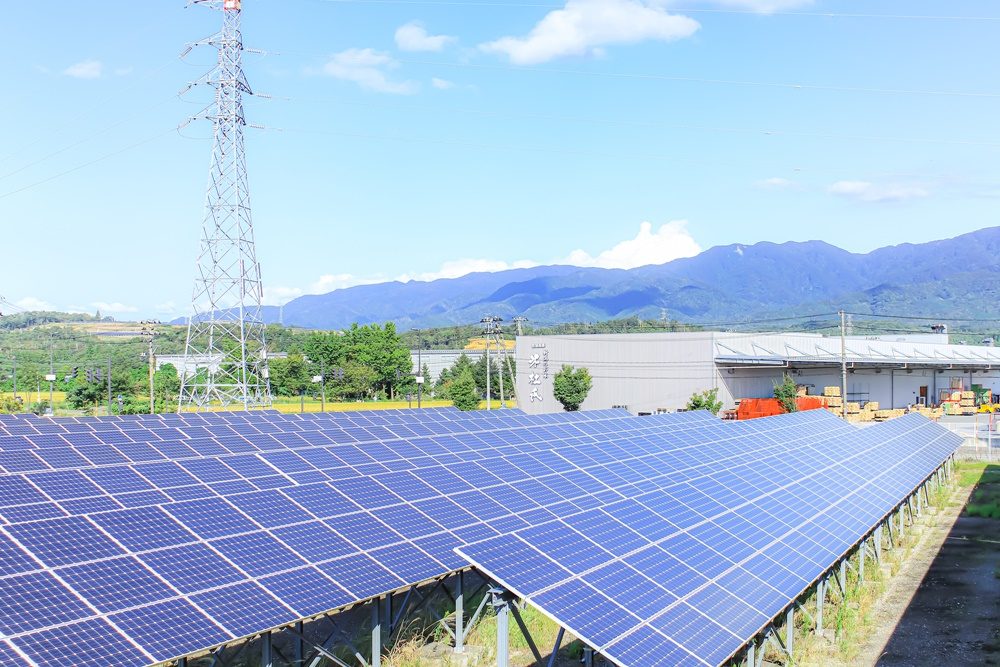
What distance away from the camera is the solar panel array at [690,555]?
1105 cm

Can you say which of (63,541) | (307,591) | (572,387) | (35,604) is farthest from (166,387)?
(35,604)

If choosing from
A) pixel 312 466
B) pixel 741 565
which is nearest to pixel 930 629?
pixel 741 565

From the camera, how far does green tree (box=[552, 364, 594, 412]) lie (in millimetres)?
72000

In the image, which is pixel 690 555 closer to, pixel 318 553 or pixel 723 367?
pixel 318 553

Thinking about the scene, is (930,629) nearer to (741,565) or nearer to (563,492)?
(741,565)

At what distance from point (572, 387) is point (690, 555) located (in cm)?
5785

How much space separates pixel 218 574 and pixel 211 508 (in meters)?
2.33

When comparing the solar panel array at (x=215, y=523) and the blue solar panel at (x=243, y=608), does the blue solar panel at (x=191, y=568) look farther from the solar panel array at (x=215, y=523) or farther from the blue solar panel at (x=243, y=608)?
the blue solar panel at (x=243, y=608)

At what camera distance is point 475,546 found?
43.9 ft

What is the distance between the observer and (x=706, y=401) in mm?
62906

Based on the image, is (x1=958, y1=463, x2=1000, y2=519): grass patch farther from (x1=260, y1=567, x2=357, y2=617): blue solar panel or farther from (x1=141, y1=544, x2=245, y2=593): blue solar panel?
(x1=141, y1=544, x2=245, y2=593): blue solar panel

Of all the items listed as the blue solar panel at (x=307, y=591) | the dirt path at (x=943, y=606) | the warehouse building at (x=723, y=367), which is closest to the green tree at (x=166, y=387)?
the warehouse building at (x=723, y=367)

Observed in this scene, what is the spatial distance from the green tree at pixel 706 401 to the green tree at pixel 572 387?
10241 mm

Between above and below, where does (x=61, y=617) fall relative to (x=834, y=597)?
above
